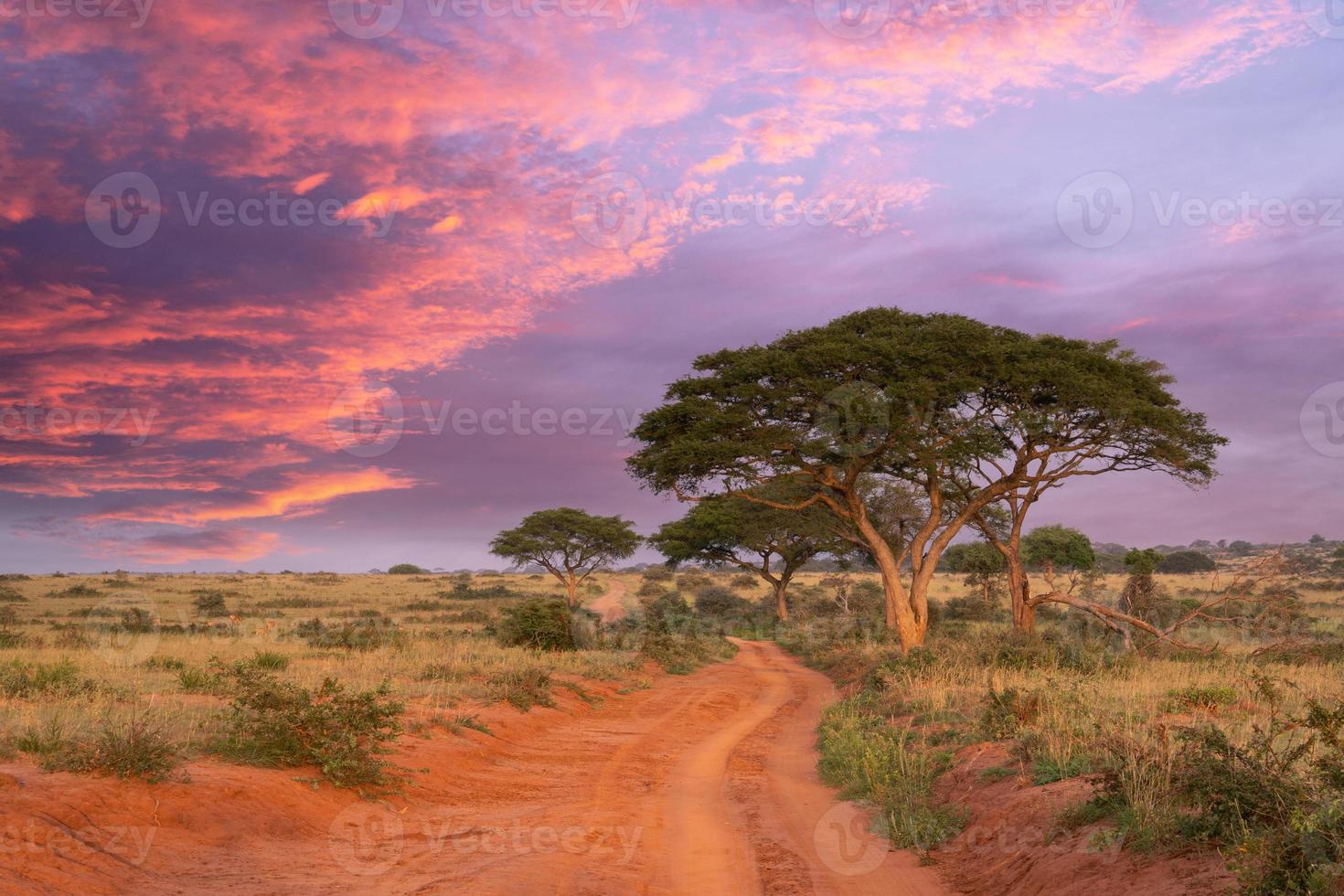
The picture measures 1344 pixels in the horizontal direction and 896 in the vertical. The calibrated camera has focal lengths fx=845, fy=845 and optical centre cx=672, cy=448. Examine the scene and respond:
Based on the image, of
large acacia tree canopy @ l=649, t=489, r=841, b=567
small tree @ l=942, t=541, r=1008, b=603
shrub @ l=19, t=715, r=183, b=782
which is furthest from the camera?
small tree @ l=942, t=541, r=1008, b=603

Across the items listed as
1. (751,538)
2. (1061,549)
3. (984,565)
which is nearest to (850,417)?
(751,538)

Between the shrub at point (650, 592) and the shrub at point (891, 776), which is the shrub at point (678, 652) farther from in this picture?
the shrub at point (650, 592)

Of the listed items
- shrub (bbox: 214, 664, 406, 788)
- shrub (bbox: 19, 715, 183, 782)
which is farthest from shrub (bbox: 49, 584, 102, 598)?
shrub (bbox: 19, 715, 183, 782)

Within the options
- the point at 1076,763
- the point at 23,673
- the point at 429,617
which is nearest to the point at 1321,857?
the point at 1076,763

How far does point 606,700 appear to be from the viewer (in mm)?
19562

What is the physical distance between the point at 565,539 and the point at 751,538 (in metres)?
13.6

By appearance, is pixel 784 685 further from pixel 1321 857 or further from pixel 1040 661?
pixel 1321 857

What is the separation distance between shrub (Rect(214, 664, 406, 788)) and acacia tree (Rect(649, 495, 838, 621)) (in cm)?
2984

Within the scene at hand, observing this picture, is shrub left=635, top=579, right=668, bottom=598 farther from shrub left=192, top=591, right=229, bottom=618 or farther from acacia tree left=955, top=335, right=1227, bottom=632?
acacia tree left=955, top=335, right=1227, bottom=632

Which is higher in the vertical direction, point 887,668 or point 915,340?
point 915,340

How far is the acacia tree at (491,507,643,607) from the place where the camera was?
54250 millimetres

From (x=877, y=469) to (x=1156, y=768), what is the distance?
20762mm

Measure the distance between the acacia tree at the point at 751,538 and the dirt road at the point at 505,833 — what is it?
1092 inches

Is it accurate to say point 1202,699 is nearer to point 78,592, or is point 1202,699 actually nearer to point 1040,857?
point 1040,857
